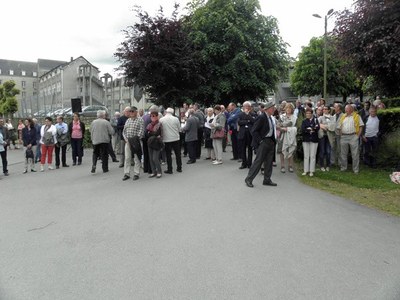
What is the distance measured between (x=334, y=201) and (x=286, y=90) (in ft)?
239

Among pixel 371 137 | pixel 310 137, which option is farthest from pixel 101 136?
pixel 371 137

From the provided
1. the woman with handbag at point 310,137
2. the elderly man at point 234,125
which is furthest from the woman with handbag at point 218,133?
the woman with handbag at point 310,137

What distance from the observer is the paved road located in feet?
12.9

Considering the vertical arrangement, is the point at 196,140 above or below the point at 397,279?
above

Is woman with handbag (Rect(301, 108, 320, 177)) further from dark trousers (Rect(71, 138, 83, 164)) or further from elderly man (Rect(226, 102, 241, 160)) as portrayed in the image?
dark trousers (Rect(71, 138, 83, 164))

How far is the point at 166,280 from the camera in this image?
13.4 feet

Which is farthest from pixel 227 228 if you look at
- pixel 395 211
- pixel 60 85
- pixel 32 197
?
pixel 60 85

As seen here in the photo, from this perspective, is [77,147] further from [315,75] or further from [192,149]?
[315,75]

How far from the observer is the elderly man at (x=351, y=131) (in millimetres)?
10289

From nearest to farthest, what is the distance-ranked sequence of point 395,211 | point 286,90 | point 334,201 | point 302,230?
point 302,230
point 395,211
point 334,201
point 286,90

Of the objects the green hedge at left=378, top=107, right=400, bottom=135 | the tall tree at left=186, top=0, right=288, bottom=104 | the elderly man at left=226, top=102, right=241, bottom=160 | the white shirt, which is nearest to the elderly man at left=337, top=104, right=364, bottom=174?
the white shirt

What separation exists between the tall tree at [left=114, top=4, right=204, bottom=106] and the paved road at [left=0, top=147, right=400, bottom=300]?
9.07 metres

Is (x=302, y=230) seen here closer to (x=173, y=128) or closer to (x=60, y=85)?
(x=173, y=128)

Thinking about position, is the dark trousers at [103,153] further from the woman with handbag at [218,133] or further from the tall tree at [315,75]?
the tall tree at [315,75]
